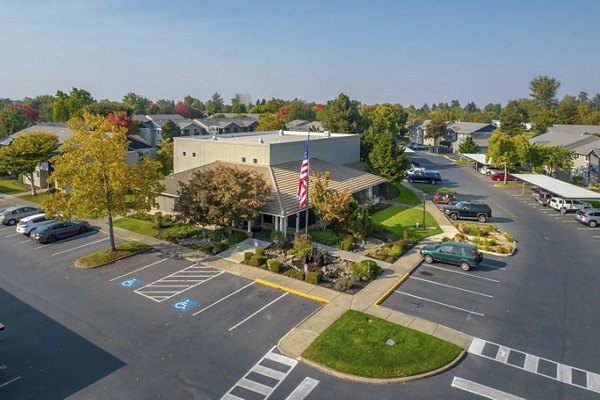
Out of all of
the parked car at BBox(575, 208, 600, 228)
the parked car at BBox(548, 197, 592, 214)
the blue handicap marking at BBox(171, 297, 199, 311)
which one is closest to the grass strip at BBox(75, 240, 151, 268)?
the blue handicap marking at BBox(171, 297, 199, 311)

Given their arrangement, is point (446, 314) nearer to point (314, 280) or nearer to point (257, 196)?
point (314, 280)

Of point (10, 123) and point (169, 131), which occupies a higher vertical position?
point (10, 123)

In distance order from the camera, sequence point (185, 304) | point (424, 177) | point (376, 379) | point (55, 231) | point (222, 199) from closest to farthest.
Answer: point (376, 379), point (185, 304), point (222, 199), point (55, 231), point (424, 177)

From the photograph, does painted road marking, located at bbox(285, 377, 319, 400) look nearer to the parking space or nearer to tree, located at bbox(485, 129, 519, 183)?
the parking space

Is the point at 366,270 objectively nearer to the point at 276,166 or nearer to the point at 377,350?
the point at 377,350

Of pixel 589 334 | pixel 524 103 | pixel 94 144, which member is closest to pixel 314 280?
pixel 589 334

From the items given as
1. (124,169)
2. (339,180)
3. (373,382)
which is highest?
(124,169)

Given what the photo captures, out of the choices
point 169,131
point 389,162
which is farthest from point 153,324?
point 169,131

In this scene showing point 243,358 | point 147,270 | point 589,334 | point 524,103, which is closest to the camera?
point 243,358
